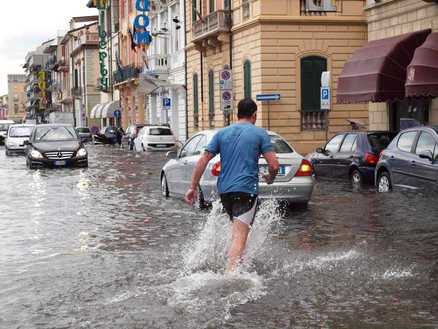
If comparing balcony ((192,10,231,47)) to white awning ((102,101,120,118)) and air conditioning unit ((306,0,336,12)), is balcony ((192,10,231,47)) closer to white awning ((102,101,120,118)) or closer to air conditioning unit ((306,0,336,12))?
air conditioning unit ((306,0,336,12))

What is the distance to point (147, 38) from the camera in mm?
51062

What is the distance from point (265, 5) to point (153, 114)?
26.7 meters

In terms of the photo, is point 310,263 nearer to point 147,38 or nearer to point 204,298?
point 204,298

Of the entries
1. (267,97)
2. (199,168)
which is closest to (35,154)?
(267,97)

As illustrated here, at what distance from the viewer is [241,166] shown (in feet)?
25.1

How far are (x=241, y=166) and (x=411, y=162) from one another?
7997 millimetres

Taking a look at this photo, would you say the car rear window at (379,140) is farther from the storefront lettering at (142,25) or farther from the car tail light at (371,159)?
the storefront lettering at (142,25)

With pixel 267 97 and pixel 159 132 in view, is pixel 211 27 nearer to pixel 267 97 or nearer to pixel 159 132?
pixel 267 97

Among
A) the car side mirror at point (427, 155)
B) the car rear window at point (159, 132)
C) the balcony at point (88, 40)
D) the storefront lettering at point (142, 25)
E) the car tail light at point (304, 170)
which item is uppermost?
the balcony at point (88, 40)

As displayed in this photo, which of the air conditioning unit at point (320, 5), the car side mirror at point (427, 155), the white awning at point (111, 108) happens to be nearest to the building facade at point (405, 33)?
the air conditioning unit at point (320, 5)

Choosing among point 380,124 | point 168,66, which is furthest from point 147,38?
point 380,124

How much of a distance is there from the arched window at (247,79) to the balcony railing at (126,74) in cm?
2496

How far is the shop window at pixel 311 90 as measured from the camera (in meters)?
31.9

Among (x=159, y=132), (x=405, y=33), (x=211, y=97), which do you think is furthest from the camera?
(x=159, y=132)
